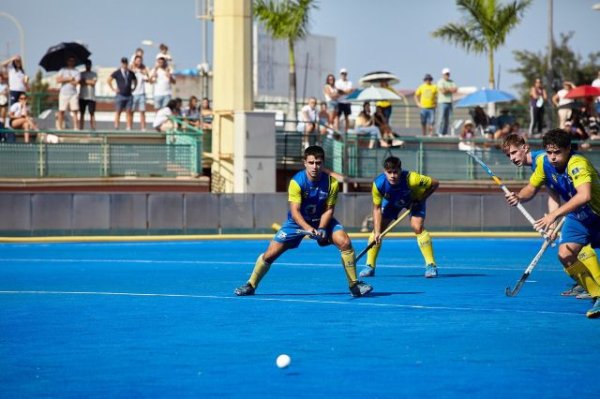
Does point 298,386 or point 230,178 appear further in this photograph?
point 230,178

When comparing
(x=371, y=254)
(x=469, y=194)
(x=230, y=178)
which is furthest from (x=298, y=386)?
(x=230, y=178)

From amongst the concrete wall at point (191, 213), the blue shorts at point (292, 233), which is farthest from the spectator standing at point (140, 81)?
the blue shorts at point (292, 233)

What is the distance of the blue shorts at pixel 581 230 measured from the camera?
1262cm

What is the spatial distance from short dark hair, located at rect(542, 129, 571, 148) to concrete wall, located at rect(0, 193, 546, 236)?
51.3ft

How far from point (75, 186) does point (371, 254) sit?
13239mm

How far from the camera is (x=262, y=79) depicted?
57281 mm

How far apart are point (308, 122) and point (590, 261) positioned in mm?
19848

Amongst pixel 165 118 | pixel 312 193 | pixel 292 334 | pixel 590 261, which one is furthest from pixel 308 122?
pixel 292 334

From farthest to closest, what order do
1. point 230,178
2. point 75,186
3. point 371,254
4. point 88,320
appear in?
point 230,178 < point 75,186 < point 371,254 < point 88,320

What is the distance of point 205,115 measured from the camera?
33344 mm

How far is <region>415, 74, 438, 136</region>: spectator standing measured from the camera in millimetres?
32969

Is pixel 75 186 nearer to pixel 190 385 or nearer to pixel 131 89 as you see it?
pixel 131 89

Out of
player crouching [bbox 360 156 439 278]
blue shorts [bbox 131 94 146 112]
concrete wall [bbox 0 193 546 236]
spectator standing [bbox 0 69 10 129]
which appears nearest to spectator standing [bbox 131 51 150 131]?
blue shorts [bbox 131 94 146 112]

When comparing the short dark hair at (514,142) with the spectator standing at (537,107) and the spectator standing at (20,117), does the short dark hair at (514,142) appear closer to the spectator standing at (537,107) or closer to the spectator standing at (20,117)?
the spectator standing at (20,117)
